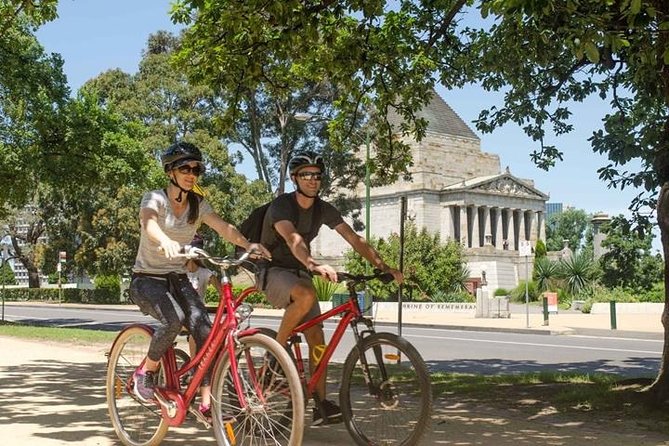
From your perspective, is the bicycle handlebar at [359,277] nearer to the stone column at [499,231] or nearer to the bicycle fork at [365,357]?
the bicycle fork at [365,357]

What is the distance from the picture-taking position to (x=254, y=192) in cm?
4700

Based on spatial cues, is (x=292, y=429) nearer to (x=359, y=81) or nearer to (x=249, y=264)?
(x=249, y=264)

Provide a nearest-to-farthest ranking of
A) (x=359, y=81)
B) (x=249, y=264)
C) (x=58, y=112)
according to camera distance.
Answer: (x=249, y=264), (x=359, y=81), (x=58, y=112)

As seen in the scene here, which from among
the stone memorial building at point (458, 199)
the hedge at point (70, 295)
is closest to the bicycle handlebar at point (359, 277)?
the hedge at point (70, 295)

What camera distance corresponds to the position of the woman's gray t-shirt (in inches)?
208

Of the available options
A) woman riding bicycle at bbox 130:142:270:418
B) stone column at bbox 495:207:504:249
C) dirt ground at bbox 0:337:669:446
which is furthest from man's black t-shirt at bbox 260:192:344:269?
stone column at bbox 495:207:504:249

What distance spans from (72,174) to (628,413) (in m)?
22.1

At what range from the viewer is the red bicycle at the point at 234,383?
459cm

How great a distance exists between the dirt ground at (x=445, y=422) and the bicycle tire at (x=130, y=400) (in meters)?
0.16

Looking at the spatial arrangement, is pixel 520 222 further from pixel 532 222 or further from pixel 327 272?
pixel 327 272

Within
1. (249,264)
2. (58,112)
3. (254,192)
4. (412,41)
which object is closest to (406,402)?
(249,264)

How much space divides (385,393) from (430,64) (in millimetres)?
7126

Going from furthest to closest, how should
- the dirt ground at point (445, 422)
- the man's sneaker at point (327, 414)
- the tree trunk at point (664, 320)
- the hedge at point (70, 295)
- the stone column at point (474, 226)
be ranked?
the stone column at point (474, 226)
the hedge at point (70, 295)
the tree trunk at point (664, 320)
the dirt ground at point (445, 422)
the man's sneaker at point (327, 414)

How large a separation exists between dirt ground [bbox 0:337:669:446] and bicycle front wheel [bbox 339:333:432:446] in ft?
1.61
